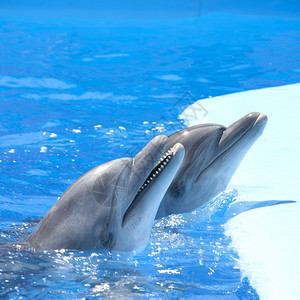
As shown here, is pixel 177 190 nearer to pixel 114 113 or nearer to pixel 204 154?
pixel 204 154

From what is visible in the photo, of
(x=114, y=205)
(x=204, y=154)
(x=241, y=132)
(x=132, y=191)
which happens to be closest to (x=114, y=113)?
(x=204, y=154)

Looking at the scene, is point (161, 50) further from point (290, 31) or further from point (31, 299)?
point (31, 299)

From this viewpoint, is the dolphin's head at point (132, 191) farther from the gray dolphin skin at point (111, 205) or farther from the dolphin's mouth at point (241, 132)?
the dolphin's mouth at point (241, 132)

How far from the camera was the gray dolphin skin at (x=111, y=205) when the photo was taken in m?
4.39

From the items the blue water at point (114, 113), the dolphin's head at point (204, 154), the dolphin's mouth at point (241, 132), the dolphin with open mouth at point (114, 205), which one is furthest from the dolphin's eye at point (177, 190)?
the dolphin with open mouth at point (114, 205)

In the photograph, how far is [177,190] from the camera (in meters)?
5.96

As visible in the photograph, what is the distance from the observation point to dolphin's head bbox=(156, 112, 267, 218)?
591cm

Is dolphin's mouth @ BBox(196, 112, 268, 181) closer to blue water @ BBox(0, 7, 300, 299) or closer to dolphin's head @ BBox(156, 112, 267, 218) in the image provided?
dolphin's head @ BBox(156, 112, 267, 218)

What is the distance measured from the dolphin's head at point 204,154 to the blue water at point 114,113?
0.20m

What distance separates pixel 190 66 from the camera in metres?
13.8

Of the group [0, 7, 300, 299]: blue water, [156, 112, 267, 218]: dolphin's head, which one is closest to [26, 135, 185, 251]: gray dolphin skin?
[0, 7, 300, 299]: blue water

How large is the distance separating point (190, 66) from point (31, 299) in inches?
Answer: 409

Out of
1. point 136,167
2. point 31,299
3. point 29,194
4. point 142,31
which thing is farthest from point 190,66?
point 31,299

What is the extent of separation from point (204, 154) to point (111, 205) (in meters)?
1.77
